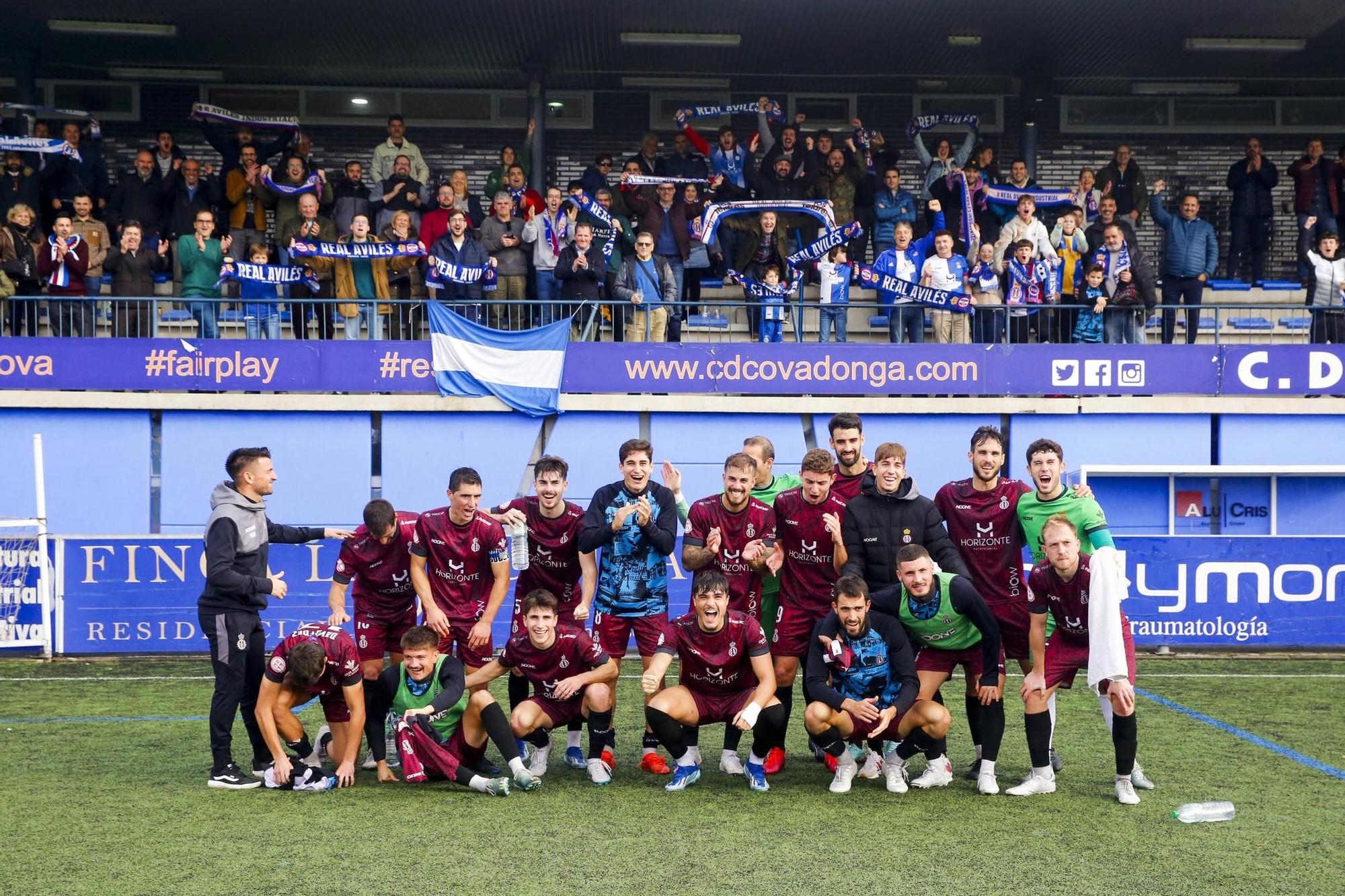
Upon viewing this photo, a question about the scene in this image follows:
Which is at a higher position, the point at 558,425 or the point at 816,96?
the point at 816,96

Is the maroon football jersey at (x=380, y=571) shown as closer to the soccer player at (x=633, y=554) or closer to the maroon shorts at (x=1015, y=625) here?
→ the soccer player at (x=633, y=554)

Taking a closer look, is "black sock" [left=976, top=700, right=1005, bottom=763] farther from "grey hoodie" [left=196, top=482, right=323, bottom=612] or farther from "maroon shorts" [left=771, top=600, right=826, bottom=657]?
"grey hoodie" [left=196, top=482, right=323, bottom=612]

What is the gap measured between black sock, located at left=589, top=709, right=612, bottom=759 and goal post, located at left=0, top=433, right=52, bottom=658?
7.66m

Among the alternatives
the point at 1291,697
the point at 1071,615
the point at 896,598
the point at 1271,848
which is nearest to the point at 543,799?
the point at 896,598

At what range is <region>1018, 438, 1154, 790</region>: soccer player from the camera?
307 inches

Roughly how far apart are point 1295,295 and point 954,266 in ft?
19.7

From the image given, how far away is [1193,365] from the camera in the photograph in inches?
689

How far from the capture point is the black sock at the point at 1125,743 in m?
7.51

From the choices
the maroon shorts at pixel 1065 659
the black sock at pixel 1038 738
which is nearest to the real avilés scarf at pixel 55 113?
the maroon shorts at pixel 1065 659

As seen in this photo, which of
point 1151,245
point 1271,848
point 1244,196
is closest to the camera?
point 1271,848

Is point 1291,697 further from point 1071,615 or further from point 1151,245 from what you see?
point 1151,245

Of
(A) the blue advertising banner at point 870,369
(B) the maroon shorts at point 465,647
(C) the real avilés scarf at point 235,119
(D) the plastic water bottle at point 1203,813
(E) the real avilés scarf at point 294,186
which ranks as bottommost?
(D) the plastic water bottle at point 1203,813

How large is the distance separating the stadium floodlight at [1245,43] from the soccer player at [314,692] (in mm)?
17751

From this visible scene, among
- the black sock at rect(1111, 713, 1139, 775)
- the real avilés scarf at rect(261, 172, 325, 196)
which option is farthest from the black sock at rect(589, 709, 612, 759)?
the real avilés scarf at rect(261, 172, 325, 196)
